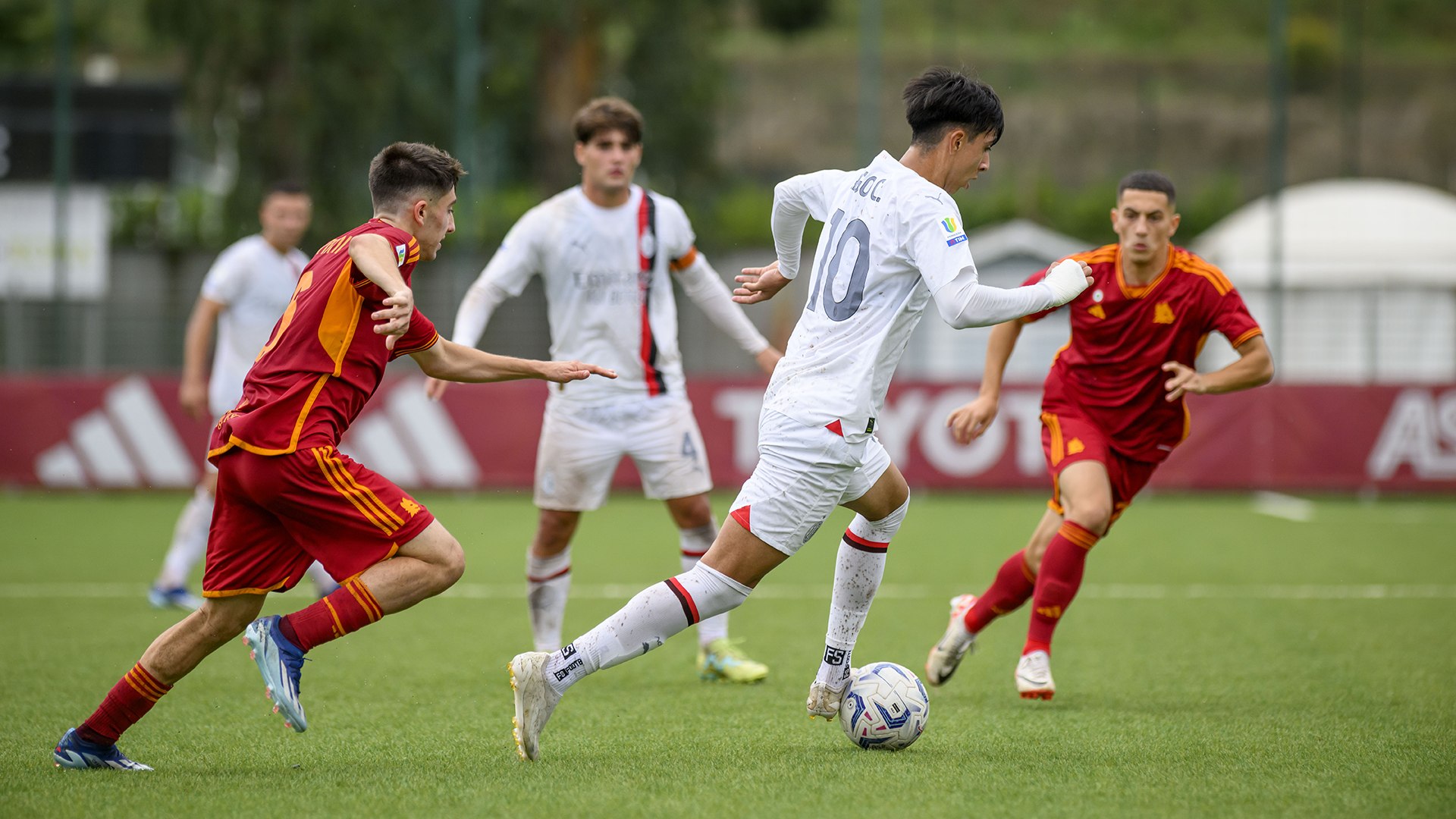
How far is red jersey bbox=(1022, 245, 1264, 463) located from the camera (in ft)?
19.4

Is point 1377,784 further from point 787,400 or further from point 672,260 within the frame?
point 672,260

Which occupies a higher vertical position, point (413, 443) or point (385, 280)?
point (385, 280)

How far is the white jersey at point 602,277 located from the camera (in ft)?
20.8

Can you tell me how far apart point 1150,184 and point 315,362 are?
349 centimetres

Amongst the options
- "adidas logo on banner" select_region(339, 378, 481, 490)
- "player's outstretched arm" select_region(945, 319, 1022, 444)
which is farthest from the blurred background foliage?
"player's outstretched arm" select_region(945, 319, 1022, 444)

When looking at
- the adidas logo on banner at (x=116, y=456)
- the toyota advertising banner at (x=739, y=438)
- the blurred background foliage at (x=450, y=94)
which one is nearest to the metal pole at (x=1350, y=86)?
the blurred background foliage at (x=450, y=94)

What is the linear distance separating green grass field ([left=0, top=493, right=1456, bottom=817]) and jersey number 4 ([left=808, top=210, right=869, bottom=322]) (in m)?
→ 1.45

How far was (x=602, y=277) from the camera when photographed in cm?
635

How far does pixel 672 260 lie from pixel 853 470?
7.34 feet

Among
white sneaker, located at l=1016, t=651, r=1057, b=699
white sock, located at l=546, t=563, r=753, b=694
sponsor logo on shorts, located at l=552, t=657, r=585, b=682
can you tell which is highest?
white sock, located at l=546, t=563, r=753, b=694

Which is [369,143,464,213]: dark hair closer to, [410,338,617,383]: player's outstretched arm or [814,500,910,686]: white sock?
[410,338,617,383]: player's outstretched arm

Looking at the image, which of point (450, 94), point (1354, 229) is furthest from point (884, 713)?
point (1354, 229)

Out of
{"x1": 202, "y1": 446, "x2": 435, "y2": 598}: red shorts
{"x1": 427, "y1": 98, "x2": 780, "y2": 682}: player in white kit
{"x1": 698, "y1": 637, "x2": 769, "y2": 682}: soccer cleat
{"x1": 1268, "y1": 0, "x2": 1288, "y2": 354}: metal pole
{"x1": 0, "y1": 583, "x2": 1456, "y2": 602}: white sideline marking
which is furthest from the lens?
{"x1": 1268, "y1": 0, "x2": 1288, "y2": 354}: metal pole

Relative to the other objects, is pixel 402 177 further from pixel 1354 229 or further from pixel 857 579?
pixel 1354 229
